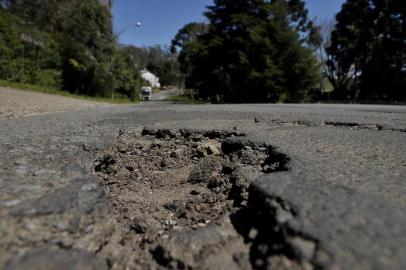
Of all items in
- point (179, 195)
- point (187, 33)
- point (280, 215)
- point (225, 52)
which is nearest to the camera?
point (280, 215)

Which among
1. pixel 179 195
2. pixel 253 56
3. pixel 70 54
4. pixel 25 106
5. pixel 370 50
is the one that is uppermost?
pixel 370 50

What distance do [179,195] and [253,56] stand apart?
15.8 m

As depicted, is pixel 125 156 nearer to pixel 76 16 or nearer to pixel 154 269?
pixel 154 269

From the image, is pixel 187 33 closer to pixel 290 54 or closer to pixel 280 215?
pixel 290 54

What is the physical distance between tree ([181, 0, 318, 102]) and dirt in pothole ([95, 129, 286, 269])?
14022 mm

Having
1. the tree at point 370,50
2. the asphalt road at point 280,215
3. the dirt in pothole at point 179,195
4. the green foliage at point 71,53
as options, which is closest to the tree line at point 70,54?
the green foliage at point 71,53

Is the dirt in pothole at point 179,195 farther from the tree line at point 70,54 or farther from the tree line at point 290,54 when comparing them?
the tree line at point 290,54

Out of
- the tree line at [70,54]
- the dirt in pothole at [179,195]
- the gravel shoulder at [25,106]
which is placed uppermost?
the tree line at [70,54]

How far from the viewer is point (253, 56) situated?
16078 mm

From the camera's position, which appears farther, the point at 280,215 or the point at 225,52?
the point at 225,52

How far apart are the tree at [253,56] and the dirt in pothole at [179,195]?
14.0 m

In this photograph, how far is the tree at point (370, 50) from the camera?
73.2 feet

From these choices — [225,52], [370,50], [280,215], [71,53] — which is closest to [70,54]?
[71,53]

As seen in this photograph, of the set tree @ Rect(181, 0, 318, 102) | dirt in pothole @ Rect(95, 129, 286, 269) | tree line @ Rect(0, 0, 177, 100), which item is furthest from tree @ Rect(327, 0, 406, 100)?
dirt in pothole @ Rect(95, 129, 286, 269)
